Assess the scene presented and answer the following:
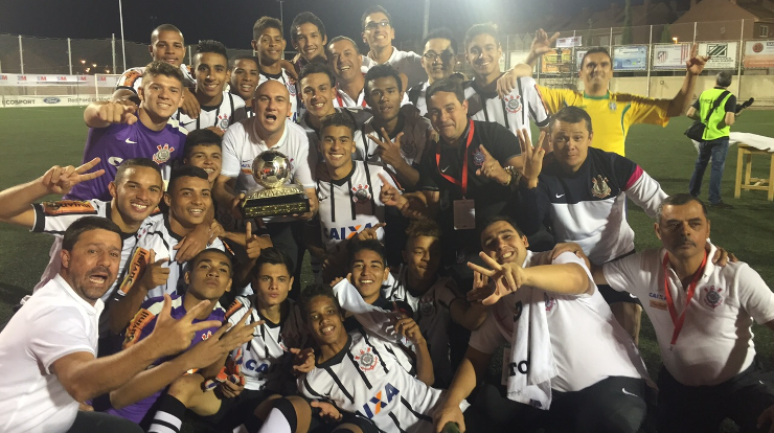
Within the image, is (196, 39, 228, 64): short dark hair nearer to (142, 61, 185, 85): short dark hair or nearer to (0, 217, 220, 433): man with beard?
(142, 61, 185, 85): short dark hair

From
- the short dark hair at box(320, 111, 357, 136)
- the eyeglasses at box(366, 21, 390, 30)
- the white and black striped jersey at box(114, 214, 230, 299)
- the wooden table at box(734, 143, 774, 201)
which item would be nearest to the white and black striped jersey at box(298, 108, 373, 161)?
the short dark hair at box(320, 111, 357, 136)

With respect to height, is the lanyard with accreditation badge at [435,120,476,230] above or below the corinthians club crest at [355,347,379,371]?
above

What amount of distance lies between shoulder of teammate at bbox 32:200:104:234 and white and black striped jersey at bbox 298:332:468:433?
5.50ft

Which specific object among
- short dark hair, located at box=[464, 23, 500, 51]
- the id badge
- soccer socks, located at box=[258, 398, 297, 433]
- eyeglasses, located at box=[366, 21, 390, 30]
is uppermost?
eyeglasses, located at box=[366, 21, 390, 30]

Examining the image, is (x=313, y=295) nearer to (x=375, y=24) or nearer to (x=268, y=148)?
(x=268, y=148)

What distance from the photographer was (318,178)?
4145 mm

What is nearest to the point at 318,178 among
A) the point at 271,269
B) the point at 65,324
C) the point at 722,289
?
the point at 271,269

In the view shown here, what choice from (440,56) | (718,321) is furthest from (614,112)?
(718,321)

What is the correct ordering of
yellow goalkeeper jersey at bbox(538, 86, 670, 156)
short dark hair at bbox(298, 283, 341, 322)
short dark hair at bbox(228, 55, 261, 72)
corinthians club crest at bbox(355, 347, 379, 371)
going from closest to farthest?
corinthians club crest at bbox(355, 347, 379, 371) → short dark hair at bbox(298, 283, 341, 322) → yellow goalkeeper jersey at bbox(538, 86, 670, 156) → short dark hair at bbox(228, 55, 261, 72)

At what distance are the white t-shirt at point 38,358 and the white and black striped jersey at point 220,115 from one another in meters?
2.44

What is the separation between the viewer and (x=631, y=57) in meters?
28.0

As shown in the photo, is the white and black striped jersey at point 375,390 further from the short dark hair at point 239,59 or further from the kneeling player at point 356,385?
the short dark hair at point 239,59

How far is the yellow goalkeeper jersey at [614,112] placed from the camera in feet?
15.3

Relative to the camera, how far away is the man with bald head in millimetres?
4055
